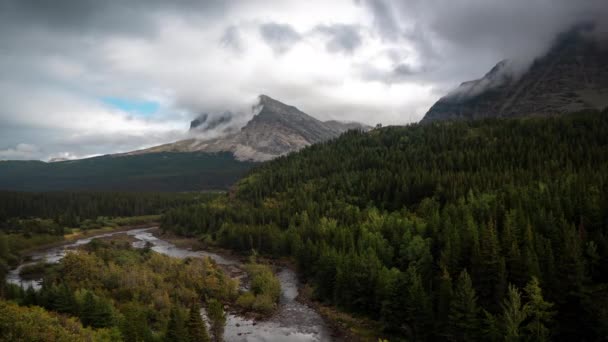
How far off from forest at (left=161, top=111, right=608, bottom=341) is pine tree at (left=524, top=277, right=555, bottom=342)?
0.70ft

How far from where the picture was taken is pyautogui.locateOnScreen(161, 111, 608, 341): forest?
50.2m

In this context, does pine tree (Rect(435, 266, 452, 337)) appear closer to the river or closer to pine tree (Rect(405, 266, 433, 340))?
pine tree (Rect(405, 266, 433, 340))

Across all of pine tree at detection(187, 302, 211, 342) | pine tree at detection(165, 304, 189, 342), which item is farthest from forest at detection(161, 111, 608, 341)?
pine tree at detection(165, 304, 189, 342)

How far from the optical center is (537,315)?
4619cm

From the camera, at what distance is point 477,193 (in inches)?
4513

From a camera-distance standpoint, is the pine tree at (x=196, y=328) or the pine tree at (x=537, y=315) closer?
the pine tree at (x=537, y=315)

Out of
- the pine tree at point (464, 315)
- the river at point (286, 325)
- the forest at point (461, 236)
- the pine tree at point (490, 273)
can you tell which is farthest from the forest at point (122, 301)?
the pine tree at point (490, 273)

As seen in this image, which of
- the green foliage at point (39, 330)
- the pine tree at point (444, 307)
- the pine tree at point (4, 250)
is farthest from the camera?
the pine tree at point (4, 250)

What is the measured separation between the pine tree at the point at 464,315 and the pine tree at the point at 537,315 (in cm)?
608

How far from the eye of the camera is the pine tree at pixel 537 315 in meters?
44.5

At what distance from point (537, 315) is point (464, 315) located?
8.47 meters

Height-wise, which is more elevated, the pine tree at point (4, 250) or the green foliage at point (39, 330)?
the green foliage at point (39, 330)

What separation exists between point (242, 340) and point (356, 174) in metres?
128

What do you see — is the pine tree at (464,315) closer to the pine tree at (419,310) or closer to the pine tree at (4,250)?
the pine tree at (419,310)
